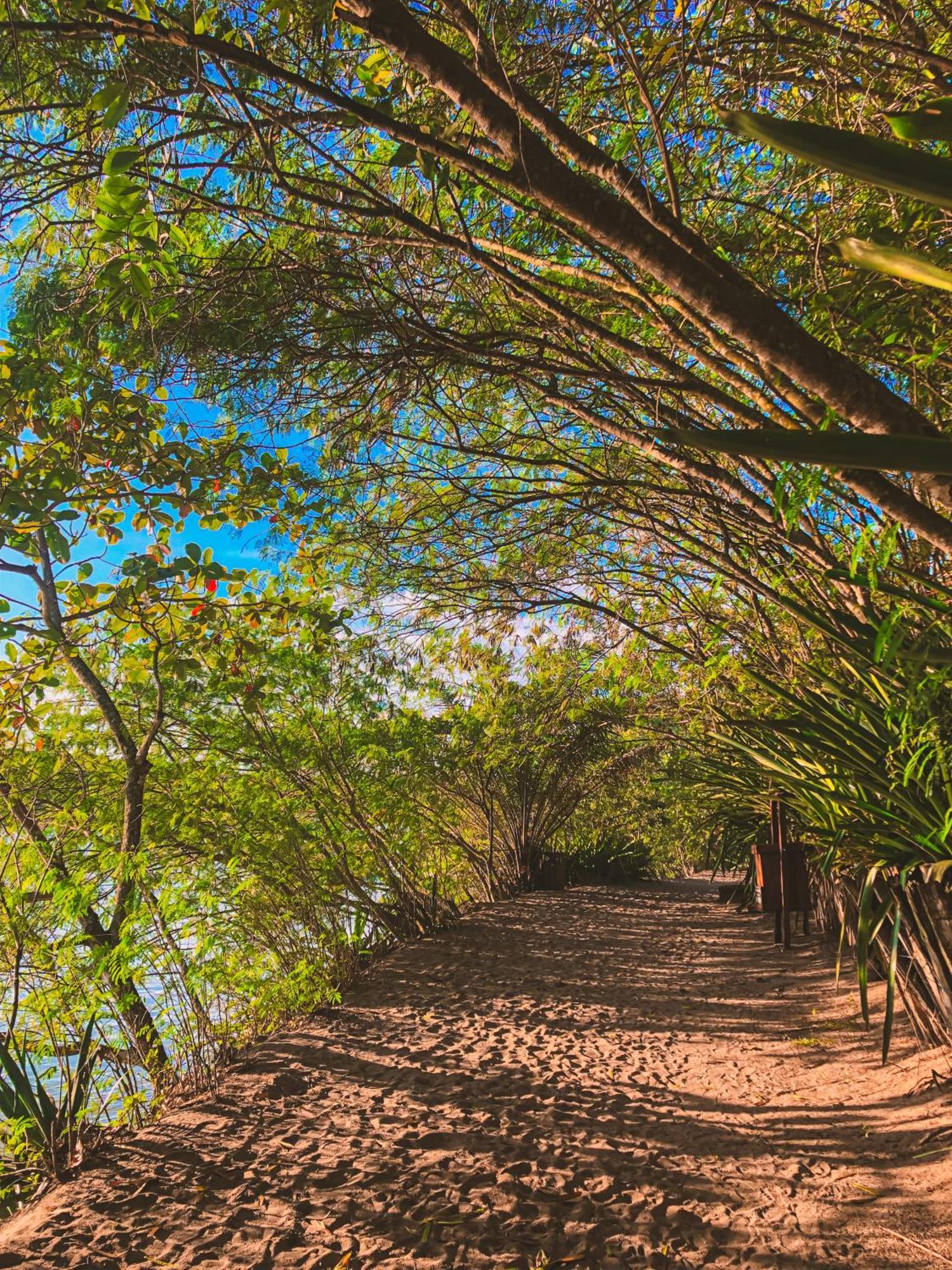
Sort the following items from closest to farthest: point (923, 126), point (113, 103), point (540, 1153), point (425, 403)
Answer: point (923, 126) < point (113, 103) < point (540, 1153) < point (425, 403)

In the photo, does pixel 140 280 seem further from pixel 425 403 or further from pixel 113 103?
pixel 425 403

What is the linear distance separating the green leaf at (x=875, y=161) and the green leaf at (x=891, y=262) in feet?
0.12

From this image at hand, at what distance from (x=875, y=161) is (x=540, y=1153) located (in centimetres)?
284

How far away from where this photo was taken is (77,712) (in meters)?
3.66

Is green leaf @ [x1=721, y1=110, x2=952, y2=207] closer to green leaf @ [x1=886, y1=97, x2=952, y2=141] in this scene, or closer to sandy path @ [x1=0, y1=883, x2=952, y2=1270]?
green leaf @ [x1=886, y1=97, x2=952, y2=141]

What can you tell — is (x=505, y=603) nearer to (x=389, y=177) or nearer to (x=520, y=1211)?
(x=389, y=177)

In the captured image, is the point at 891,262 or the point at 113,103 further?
the point at 113,103

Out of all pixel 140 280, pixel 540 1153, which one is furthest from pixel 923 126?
pixel 540 1153

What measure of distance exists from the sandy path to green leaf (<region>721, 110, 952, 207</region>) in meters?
2.14

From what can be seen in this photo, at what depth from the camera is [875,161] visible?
1.60 ft

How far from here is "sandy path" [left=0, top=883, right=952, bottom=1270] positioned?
1868 millimetres

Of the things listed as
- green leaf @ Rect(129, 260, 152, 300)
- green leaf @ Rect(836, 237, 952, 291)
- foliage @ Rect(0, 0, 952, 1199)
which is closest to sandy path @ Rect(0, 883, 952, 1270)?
foliage @ Rect(0, 0, 952, 1199)

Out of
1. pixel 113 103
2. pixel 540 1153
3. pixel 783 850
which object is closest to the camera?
pixel 113 103

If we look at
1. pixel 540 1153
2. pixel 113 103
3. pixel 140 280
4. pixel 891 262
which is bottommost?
pixel 540 1153
